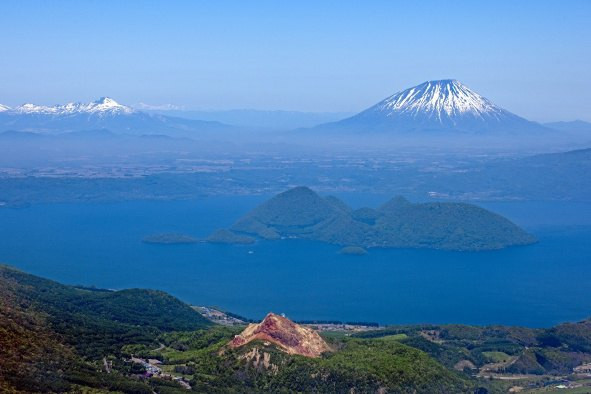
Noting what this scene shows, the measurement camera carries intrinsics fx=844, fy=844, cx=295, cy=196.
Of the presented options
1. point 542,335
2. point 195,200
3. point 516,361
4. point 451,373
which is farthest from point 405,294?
point 195,200

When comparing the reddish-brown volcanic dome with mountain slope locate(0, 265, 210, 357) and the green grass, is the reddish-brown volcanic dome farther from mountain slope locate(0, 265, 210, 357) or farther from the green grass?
the green grass

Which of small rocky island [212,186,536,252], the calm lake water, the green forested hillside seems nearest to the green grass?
the green forested hillside

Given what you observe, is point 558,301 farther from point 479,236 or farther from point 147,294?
point 147,294

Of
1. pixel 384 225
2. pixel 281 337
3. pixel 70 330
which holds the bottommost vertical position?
pixel 384 225

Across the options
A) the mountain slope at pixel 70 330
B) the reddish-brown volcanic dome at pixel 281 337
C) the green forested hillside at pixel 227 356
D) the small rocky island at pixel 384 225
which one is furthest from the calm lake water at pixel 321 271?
the reddish-brown volcanic dome at pixel 281 337

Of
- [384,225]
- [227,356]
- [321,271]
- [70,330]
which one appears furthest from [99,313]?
[384,225]

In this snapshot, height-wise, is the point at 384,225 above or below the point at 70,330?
below

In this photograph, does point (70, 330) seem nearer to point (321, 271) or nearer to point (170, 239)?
point (321, 271)
